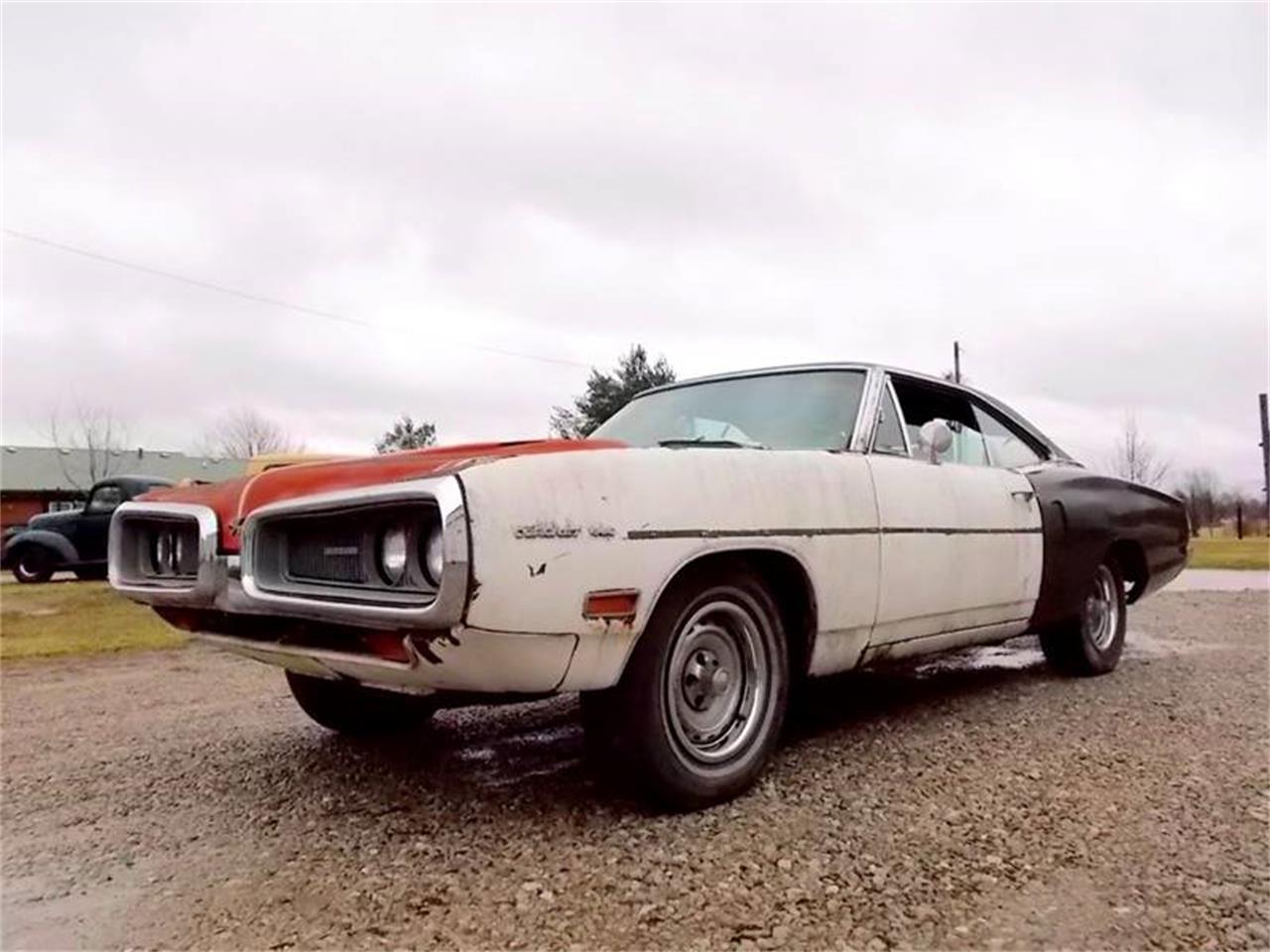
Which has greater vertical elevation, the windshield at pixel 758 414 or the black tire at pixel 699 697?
the windshield at pixel 758 414

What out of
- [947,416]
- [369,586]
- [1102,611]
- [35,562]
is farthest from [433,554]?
[35,562]

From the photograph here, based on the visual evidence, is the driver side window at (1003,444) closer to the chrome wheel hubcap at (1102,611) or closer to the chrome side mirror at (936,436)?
the chrome wheel hubcap at (1102,611)

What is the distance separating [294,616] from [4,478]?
1824 inches

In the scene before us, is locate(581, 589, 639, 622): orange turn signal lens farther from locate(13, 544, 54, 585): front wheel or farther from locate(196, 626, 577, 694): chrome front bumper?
locate(13, 544, 54, 585): front wheel

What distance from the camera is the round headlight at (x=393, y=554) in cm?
240

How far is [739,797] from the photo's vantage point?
2.88 metres

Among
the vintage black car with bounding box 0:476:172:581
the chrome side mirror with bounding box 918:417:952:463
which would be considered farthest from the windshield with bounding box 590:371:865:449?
the vintage black car with bounding box 0:476:172:581

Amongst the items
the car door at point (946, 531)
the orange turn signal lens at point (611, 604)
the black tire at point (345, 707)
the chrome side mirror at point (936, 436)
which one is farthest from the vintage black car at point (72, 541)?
the orange turn signal lens at point (611, 604)

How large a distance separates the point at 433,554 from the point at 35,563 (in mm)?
18142

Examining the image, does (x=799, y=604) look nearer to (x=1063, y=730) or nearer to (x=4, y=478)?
(x=1063, y=730)

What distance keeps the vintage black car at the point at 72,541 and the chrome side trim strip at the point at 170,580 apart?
49.4 feet

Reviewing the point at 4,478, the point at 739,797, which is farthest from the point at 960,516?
the point at 4,478

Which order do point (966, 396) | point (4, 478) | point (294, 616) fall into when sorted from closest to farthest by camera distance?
point (294, 616), point (966, 396), point (4, 478)

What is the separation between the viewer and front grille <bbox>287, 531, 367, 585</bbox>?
2.51 meters
